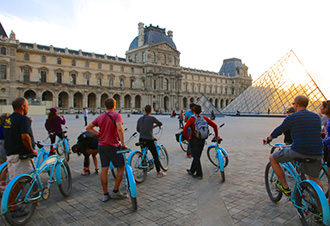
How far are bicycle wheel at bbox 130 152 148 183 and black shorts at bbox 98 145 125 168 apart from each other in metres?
0.87

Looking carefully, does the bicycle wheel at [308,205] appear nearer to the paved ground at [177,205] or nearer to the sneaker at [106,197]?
the paved ground at [177,205]

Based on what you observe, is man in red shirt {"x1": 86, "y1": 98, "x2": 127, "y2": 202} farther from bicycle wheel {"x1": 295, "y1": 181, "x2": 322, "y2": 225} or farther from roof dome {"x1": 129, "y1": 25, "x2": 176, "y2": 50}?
roof dome {"x1": 129, "y1": 25, "x2": 176, "y2": 50}

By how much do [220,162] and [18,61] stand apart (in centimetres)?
4456

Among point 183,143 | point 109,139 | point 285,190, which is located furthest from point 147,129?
point 183,143

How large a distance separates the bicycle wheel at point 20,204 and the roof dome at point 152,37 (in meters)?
54.9

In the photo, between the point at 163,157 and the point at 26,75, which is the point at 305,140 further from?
the point at 26,75

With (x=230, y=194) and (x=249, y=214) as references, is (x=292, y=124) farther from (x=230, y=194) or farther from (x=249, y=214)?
(x=230, y=194)

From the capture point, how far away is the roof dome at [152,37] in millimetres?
56972

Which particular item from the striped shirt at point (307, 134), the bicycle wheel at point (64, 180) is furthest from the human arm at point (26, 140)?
the striped shirt at point (307, 134)

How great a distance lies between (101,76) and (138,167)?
46932 mm

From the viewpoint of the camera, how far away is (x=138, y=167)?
4820 millimetres

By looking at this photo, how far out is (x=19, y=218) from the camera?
10.1 feet

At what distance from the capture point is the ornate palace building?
38.2 m

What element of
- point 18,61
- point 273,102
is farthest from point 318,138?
point 18,61
